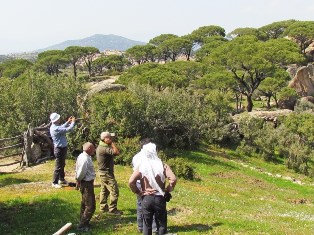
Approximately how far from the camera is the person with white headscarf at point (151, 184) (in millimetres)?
11102

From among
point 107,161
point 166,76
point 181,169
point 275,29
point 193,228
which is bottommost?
point 181,169

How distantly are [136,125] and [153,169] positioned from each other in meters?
25.6

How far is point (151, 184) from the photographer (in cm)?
1109

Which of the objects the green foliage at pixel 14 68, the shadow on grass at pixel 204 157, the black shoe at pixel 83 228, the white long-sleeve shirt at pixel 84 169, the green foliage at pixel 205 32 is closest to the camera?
the white long-sleeve shirt at pixel 84 169

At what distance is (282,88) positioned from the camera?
7606 cm

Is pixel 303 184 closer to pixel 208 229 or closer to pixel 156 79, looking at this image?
pixel 208 229

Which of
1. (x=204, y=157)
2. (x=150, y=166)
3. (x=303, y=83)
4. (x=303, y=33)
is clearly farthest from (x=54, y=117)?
(x=303, y=33)

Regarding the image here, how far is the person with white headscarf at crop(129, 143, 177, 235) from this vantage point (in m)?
11.1

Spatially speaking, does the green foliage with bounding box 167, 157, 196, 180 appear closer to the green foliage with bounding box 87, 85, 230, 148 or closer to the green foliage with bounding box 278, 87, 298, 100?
the green foliage with bounding box 87, 85, 230, 148

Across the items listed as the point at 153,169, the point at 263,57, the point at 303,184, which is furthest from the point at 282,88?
the point at 153,169

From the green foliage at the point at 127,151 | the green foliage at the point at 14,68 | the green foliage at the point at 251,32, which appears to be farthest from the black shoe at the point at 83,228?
the green foliage at the point at 251,32

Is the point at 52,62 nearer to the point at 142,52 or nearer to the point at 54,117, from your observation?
the point at 142,52

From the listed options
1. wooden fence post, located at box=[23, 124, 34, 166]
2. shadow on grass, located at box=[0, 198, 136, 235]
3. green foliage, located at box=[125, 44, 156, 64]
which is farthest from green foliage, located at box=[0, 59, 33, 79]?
shadow on grass, located at box=[0, 198, 136, 235]

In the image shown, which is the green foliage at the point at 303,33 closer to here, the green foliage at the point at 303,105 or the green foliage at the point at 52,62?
the green foliage at the point at 303,105
